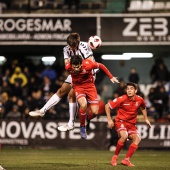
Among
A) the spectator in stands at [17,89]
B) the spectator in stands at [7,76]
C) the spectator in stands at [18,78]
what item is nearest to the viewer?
the spectator in stands at [17,89]

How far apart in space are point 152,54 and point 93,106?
11.4 meters

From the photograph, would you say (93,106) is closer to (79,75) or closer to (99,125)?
(79,75)

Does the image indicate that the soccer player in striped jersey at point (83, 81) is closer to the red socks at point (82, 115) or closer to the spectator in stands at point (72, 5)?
the red socks at point (82, 115)

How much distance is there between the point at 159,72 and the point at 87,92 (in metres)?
9.48

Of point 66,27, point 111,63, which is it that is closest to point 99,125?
point 66,27

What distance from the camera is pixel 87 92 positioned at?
12.5 meters

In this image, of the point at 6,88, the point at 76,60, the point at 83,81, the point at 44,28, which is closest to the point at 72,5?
the point at 44,28

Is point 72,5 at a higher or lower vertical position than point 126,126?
higher

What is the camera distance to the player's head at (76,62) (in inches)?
466

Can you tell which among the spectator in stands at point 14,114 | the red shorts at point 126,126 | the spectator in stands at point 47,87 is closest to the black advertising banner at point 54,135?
the spectator in stands at point 14,114

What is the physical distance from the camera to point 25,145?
19188 mm

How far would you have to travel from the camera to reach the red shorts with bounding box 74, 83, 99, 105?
488 inches

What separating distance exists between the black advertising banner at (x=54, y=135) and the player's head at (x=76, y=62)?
7178mm

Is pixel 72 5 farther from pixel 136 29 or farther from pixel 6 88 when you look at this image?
pixel 6 88
